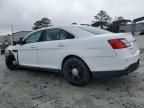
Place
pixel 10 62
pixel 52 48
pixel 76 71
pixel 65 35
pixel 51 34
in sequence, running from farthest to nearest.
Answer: pixel 10 62, pixel 51 34, pixel 52 48, pixel 65 35, pixel 76 71

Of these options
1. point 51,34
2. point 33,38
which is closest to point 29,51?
point 33,38

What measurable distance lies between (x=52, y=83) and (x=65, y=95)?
109 centimetres

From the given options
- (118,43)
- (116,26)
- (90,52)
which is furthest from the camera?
(116,26)

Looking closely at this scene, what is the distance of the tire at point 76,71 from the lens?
5125mm

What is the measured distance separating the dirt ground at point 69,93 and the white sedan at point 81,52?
38cm

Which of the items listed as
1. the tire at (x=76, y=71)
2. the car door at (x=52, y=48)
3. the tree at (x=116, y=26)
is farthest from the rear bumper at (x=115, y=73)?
the tree at (x=116, y=26)

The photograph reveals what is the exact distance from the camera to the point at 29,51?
262 inches

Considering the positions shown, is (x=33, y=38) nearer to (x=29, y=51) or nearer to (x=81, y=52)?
(x=29, y=51)

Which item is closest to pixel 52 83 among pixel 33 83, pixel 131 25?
pixel 33 83

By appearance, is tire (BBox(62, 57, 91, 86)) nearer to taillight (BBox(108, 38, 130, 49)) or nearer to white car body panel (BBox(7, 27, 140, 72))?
white car body panel (BBox(7, 27, 140, 72))

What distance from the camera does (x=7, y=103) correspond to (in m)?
4.66

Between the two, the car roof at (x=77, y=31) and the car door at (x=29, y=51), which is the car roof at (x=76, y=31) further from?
the car door at (x=29, y=51)

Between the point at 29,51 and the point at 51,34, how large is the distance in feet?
3.42

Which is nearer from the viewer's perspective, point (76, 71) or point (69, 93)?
point (69, 93)
